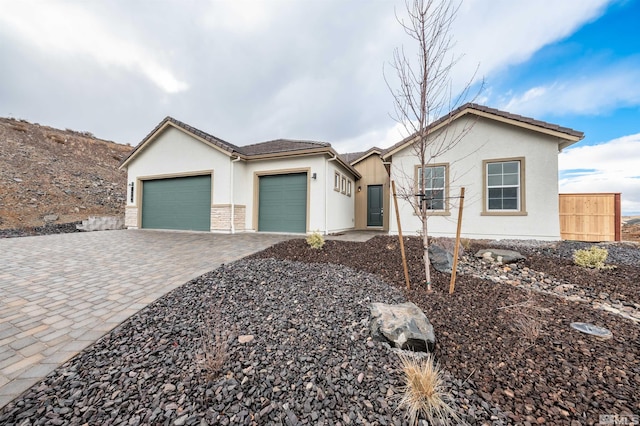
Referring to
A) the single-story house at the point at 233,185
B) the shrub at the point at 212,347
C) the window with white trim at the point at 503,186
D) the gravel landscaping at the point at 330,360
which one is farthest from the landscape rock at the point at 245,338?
the window with white trim at the point at 503,186

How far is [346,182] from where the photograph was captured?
1180 cm

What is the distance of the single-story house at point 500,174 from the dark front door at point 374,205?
14.0 feet

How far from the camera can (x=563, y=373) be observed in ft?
5.94

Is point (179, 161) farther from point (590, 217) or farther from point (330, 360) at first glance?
point (590, 217)

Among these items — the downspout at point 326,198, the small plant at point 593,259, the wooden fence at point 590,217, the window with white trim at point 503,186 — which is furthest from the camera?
the downspout at point 326,198

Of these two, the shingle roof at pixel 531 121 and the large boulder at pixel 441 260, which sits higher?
the shingle roof at pixel 531 121

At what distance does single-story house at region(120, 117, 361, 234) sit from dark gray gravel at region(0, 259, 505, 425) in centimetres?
648

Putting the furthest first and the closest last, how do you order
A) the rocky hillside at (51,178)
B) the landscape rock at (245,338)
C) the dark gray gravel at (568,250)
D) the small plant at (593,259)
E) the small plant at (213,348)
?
the rocky hillside at (51,178), the dark gray gravel at (568,250), the small plant at (593,259), the landscape rock at (245,338), the small plant at (213,348)

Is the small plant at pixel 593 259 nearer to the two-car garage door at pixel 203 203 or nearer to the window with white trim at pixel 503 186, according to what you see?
the window with white trim at pixel 503 186

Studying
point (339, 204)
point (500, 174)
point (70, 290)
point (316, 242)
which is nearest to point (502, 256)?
point (316, 242)

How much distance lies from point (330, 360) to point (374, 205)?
1177cm

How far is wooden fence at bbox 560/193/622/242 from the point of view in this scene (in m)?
7.66

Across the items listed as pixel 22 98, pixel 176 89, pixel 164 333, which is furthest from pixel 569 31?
pixel 22 98

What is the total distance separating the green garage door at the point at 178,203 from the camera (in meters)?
10.3
